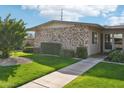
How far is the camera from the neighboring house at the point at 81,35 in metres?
16.3

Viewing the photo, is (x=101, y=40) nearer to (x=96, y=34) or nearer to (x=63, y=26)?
(x=96, y=34)

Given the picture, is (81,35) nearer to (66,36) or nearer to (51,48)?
(66,36)

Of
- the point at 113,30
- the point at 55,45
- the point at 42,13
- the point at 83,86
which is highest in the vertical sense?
the point at 42,13

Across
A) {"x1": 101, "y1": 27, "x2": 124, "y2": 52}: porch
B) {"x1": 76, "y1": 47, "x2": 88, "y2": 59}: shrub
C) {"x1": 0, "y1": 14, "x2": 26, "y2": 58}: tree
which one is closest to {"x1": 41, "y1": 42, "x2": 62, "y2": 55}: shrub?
{"x1": 76, "y1": 47, "x2": 88, "y2": 59}: shrub

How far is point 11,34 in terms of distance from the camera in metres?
13.0

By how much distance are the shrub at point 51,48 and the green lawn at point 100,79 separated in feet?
24.3

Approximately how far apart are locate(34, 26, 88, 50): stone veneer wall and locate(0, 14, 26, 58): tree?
4769mm

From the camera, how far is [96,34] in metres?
18.4

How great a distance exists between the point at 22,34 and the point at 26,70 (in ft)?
12.2

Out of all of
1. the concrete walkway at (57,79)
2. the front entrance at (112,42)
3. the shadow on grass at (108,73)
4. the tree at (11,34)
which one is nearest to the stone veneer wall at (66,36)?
the front entrance at (112,42)

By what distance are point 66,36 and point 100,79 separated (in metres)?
8.99

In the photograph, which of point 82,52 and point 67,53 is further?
point 67,53

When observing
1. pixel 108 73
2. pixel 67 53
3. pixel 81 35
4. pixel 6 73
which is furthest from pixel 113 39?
pixel 6 73

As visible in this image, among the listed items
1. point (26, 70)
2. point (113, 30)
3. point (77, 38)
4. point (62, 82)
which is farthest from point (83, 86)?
point (113, 30)
